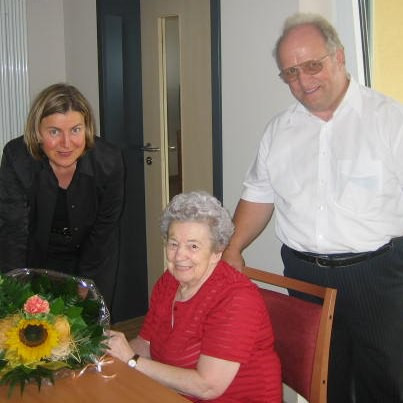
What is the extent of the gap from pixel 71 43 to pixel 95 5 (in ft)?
1.39

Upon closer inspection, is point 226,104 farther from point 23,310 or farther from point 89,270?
point 23,310

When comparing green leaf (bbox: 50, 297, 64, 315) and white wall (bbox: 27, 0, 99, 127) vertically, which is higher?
white wall (bbox: 27, 0, 99, 127)

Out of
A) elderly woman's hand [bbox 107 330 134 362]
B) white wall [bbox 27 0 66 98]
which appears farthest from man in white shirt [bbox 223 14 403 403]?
white wall [bbox 27 0 66 98]

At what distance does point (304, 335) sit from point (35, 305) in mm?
783

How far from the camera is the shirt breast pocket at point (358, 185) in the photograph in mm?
1911

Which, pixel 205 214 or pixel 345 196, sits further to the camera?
pixel 345 196

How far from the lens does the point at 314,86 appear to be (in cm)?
192

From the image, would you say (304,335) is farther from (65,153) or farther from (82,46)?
(82,46)

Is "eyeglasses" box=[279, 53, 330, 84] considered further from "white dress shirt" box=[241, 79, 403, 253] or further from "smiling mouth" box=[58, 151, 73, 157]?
"smiling mouth" box=[58, 151, 73, 157]

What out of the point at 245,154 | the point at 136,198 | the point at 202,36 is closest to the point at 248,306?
the point at 245,154

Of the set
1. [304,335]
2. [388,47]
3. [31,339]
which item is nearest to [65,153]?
[31,339]

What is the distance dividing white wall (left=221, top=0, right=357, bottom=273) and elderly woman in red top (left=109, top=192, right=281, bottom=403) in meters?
1.14

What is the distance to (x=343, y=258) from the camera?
1981 millimetres

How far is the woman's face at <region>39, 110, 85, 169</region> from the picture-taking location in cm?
216
